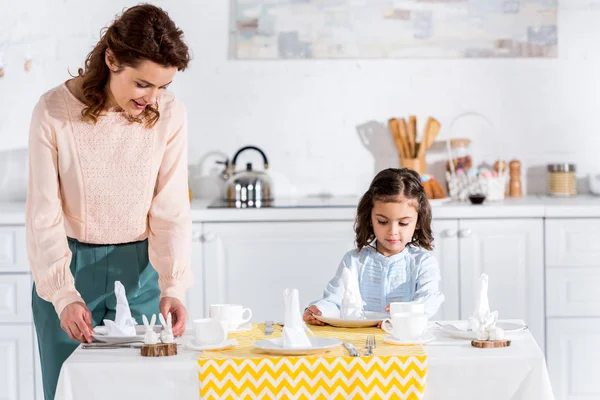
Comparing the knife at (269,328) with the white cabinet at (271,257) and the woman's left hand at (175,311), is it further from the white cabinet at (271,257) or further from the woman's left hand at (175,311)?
the white cabinet at (271,257)

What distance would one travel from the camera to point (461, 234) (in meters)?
3.47

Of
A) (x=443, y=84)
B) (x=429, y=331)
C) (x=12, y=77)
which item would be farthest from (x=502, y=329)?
(x=12, y=77)

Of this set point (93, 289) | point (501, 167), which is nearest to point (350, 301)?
point (93, 289)

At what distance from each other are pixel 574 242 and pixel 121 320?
198 centimetres

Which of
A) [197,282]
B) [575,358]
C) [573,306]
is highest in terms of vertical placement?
[197,282]

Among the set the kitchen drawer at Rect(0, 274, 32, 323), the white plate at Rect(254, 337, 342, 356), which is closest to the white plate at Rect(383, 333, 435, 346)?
the white plate at Rect(254, 337, 342, 356)

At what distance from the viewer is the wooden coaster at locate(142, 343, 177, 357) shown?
1.89m

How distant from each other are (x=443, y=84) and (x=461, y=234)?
0.78m

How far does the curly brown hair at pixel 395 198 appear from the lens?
254cm

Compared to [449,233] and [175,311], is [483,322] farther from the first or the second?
[449,233]

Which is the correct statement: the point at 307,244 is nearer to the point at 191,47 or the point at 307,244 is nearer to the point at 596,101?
the point at 191,47

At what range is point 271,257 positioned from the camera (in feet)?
11.4

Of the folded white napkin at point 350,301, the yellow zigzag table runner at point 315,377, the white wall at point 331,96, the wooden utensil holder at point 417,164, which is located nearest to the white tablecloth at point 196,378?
the yellow zigzag table runner at point 315,377

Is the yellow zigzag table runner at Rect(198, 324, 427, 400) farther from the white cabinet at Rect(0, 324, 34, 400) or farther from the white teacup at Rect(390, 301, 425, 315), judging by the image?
the white cabinet at Rect(0, 324, 34, 400)
